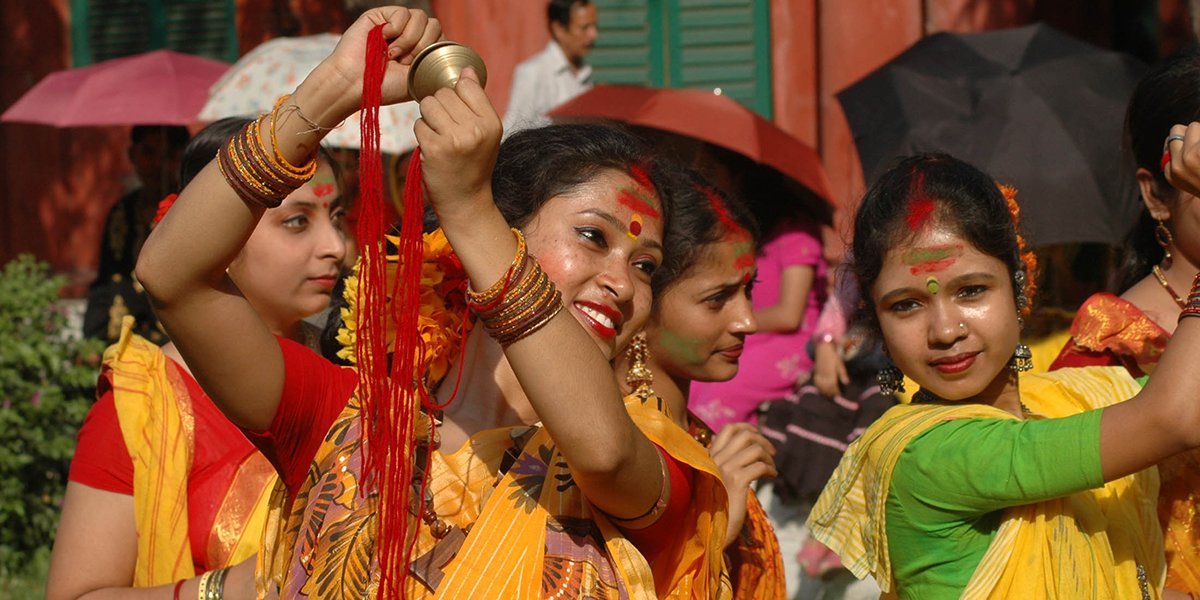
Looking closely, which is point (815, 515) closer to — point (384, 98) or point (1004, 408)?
point (1004, 408)

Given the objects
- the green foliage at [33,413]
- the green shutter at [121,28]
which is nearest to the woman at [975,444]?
the green foliage at [33,413]

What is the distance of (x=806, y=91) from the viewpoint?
8.66m

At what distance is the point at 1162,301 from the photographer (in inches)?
126

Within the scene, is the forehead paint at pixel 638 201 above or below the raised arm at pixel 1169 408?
above

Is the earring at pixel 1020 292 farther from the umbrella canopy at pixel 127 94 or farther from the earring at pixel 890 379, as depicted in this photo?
the umbrella canopy at pixel 127 94

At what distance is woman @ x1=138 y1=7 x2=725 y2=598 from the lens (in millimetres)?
2035

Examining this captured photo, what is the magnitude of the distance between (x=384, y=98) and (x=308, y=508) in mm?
738

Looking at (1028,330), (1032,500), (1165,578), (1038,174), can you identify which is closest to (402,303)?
(1032,500)

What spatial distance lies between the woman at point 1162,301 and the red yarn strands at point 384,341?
1.67m

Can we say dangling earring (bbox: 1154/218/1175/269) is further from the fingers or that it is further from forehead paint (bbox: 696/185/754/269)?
the fingers

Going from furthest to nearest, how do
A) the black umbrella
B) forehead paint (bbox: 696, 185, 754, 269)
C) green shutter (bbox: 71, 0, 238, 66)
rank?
green shutter (bbox: 71, 0, 238, 66)
the black umbrella
forehead paint (bbox: 696, 185, 754, 269)

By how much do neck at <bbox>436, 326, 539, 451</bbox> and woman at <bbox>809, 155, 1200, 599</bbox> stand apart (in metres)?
0.79

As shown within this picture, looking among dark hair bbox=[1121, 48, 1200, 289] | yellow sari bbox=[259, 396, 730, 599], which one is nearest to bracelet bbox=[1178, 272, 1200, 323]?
dark hair bbox=[1121, 48, 1200, 289]

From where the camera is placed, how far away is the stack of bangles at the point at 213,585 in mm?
2834
